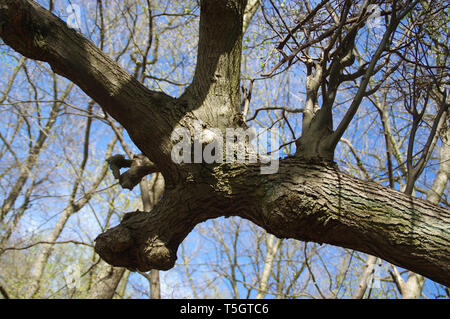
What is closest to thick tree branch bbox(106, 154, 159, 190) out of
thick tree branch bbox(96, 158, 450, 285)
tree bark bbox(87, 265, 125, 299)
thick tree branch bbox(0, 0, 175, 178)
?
thick tree branch bbox(96, 158, 450, 285)

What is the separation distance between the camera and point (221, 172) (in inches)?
92.8

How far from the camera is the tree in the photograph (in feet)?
6.67

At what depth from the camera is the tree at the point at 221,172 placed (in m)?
2.03

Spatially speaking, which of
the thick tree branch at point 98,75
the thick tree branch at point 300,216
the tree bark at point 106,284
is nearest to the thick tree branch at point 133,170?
the thick tree branch at point 300,216

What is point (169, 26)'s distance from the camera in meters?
7.05

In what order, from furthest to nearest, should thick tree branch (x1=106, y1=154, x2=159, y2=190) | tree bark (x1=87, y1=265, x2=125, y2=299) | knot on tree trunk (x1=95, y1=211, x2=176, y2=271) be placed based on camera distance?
tree bark (x1=87, y1=265, x2=125, y2=299) < thick tree branch (x1=106, y1=154, x2=159, y2=190) < knot on tree trunk (x1=95, y1=211, x2=176, y2=271)

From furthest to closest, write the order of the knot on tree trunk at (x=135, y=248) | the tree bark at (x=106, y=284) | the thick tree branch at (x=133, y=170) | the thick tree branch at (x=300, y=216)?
the tree bark at (x=106, y=284), the thick tree branch at (x=133, y=170), the knot on tree trunk at (x=135, y=248), the thick tree branch at (x=300, y=216)

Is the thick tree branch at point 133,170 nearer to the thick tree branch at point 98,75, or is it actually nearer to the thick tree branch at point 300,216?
the thick tree branch at point 300,216

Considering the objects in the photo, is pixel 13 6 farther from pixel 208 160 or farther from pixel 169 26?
pixel 169 26

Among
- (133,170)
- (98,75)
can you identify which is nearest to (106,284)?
(133,170)

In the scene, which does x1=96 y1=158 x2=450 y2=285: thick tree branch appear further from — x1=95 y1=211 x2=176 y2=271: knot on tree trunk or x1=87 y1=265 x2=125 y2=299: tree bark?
x1=87 y1=265 x2=125 y2=299: tree bark

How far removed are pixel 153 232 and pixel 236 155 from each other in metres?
0.74

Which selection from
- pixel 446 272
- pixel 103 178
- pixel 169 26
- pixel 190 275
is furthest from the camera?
pixel 190 275
